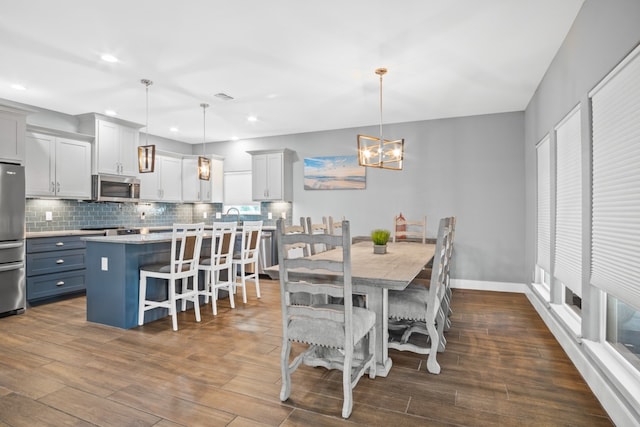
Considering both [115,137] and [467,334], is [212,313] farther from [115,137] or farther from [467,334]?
[115,137]

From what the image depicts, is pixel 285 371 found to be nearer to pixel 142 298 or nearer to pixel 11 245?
pixel 142 298

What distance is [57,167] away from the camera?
16.4 feet

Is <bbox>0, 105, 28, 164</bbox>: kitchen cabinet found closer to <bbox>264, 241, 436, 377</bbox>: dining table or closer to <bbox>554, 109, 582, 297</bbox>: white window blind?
A: <bbox>264, 241, 436, 377</bbox>: dining table

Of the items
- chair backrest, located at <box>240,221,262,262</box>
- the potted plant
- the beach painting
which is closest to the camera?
the potted plant

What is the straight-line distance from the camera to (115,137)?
5.64 meters

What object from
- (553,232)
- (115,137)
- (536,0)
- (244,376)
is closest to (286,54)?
(536,0)

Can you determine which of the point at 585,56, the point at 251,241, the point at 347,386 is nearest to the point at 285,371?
the point at 347,386

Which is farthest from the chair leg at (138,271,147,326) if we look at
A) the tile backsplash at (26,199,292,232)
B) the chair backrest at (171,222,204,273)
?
the tile backsplash at (26,199,292,232)

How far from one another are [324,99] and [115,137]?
3.38m

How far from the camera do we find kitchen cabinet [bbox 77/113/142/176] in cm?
541

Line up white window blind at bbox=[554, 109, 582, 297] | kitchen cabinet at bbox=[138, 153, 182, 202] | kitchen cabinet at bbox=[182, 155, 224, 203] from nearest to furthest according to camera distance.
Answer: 1. white window blind at bbox=[554, 109, 582, 297]
2. kitchen cabinet at bbox=[138, 153, 182, 202]
3. kitchen cabinet at bbox=[182, 155, 224, 203]

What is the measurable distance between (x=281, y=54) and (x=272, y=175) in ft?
10.9

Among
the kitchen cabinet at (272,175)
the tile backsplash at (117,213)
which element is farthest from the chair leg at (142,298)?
the kitchen cabinet at (272,175)

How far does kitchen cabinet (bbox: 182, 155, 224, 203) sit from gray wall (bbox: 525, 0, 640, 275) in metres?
5.49
